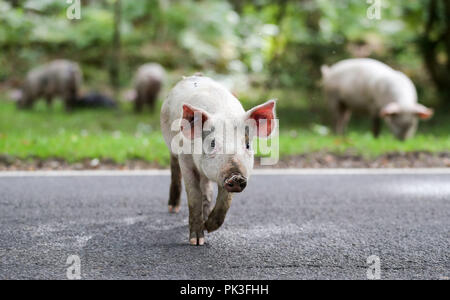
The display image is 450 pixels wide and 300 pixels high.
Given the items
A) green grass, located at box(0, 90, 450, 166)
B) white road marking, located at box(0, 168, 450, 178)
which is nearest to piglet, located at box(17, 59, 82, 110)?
green grass, located at box(0, 90, 450, 166)

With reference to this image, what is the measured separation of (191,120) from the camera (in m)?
4.27

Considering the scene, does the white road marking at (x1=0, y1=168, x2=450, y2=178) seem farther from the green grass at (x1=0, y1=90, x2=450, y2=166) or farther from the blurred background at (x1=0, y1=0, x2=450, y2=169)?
the blurred background at (x1=0, y1=0, x2=450, y2=169)

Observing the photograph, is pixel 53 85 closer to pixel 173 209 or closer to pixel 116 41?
pixel 116 41

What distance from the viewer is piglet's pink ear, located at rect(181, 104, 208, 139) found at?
4.18m

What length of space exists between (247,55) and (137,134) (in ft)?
16.7

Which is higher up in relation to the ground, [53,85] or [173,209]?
[53,85]

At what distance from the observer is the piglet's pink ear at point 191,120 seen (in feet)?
13.7

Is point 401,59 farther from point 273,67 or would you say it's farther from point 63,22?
point 63,22

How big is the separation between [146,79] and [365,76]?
6480 millimetres

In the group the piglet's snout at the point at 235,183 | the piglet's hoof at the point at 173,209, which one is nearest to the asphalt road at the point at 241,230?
the piglet's hoof at the point at 173,209

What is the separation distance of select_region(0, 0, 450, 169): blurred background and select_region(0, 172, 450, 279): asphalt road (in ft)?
7.58

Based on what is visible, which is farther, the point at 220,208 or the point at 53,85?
the point at 53,85

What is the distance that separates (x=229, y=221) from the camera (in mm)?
5387

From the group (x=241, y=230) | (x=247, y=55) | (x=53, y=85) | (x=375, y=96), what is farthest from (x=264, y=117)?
(x=53, y=85)
